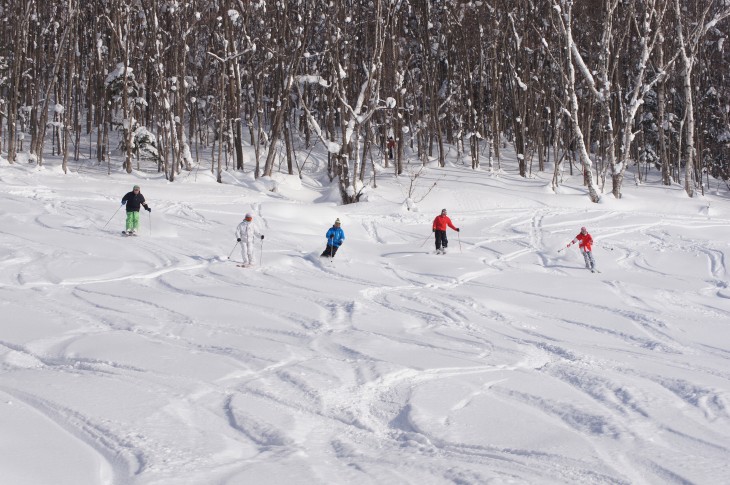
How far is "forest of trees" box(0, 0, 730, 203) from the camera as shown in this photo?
28.3m

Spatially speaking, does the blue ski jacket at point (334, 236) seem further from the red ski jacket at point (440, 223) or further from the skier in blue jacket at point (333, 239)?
the red ski jacket at point (440, 223)

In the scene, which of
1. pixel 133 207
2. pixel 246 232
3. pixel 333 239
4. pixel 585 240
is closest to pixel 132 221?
pixel 133 207

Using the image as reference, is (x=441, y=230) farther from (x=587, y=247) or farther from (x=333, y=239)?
(x=587, y=247)

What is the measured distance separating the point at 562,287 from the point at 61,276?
986cm

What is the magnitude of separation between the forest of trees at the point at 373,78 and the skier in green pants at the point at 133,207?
8035 mm

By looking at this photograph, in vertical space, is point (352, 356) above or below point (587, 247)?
below

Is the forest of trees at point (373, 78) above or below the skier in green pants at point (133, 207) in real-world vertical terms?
above

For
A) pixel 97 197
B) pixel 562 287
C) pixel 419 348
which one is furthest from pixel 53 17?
pixel 419 348

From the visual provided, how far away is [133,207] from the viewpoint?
729 inches

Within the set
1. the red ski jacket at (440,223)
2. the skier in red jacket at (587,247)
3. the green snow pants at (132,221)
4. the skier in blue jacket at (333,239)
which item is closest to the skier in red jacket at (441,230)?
the red ski jacket at (440,223)

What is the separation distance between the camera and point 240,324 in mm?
10961

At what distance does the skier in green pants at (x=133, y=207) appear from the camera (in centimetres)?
1842

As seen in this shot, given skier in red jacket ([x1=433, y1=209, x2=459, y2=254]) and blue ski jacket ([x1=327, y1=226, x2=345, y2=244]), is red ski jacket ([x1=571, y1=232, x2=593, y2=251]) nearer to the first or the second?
skier in red jacket ([x1=433, y1=209, x2=459, y2=254])

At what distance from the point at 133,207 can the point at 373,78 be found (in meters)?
11.5
